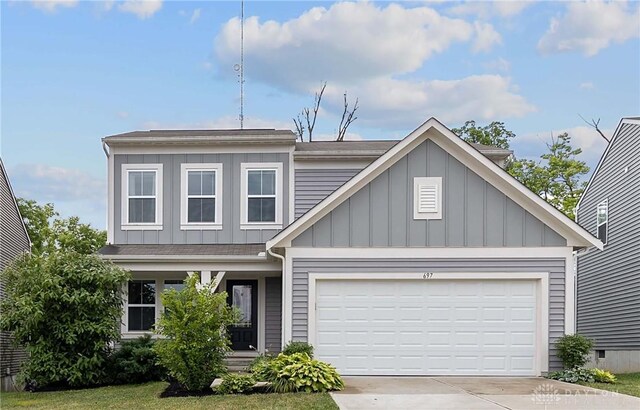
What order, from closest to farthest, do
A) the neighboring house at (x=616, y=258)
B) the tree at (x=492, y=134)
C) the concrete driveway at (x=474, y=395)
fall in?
the concrete driveway at (x=474, y=395), the neighboring house at (x=616, y=258), the tree at (x=492, y=134)

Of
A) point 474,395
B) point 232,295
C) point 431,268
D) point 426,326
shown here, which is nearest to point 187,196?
point 232,295

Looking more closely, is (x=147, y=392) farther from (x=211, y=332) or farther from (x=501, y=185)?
(x=501, y=185)

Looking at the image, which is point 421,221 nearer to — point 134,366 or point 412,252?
point 412,252

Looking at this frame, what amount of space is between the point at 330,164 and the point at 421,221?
3.73m

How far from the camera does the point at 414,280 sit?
13141 mm

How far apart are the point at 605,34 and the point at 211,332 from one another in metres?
17.3

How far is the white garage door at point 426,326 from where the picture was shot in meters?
13.0

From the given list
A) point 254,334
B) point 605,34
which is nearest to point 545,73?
point 605,34

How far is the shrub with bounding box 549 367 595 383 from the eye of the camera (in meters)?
11.9

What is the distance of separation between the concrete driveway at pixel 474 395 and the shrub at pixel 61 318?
4.98 metres

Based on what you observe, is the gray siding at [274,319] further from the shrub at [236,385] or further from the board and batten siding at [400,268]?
the shrub at [236,385]

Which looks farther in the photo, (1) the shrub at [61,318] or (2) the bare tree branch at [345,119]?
(2) the bare tree branch at [345,119]

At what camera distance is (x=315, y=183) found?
16.1 metres

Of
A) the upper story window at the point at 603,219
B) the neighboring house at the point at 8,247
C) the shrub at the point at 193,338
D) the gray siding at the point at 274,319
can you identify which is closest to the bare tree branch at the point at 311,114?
the upper story window at the point at 603,219
